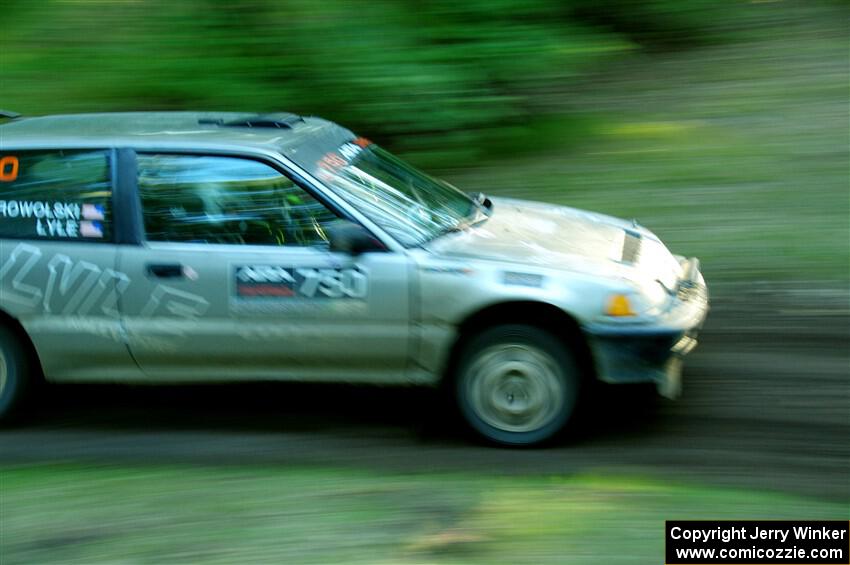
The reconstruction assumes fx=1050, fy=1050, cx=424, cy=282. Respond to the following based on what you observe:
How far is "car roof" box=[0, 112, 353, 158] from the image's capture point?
223 inches

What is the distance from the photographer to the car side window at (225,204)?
17.9ft

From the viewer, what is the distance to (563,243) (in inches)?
223

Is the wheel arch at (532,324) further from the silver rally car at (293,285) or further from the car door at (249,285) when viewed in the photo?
the car door at (249,285)

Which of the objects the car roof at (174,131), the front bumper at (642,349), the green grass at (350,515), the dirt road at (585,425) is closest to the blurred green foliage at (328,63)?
the car roof at (174,131)

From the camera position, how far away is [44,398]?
649cm

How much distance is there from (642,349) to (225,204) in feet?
7.50

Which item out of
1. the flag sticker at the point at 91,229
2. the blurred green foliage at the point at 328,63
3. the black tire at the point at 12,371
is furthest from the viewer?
the blurred green foliage at the point at 328,63

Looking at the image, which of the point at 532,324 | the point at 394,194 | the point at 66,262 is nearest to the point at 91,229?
the point at 66,262

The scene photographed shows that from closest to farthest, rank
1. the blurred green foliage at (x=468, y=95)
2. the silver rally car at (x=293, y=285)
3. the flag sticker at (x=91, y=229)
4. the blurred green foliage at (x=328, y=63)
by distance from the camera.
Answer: the silver rally car at (x=293, y=285) → the flag sticker at (x=91, y=229) → the blurred green foliage at (x=468, y=95) → the blurred green foliage at (x=328, y=63)

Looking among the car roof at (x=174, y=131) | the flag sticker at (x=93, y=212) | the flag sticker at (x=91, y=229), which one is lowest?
the flag sticker at (x=91, y=229)

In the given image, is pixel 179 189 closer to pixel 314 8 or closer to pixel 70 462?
pixel 70 462

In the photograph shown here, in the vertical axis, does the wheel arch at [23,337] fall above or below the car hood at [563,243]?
below
